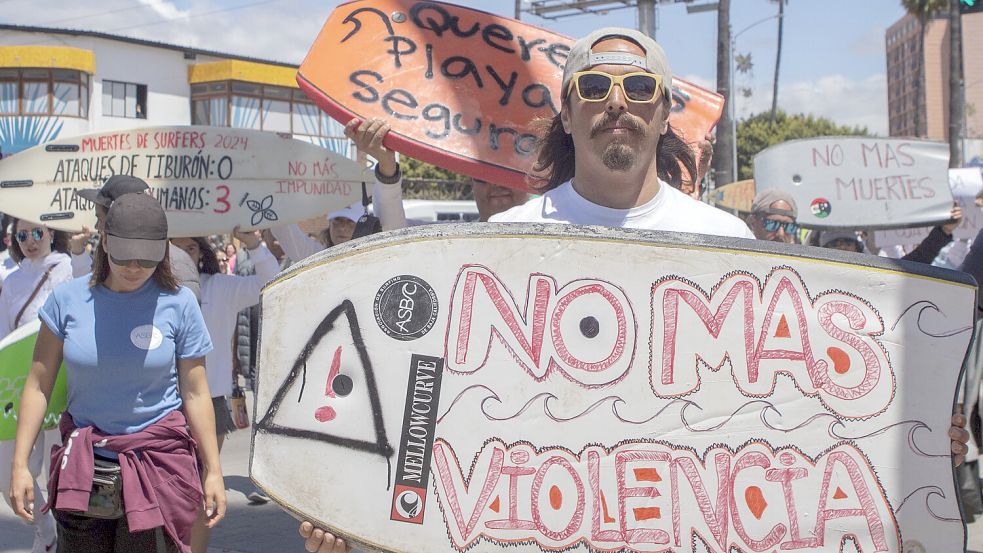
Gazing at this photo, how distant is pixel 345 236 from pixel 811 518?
4.19m

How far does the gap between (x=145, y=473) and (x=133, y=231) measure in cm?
84

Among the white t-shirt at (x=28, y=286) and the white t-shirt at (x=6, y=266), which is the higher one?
the white t-shirt at (x=6, y=266)

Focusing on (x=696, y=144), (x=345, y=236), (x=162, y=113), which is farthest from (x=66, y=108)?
(x=696, y=144)

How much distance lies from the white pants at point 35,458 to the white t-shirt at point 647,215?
9.22 ft

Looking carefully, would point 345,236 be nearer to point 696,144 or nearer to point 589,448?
point 696,144

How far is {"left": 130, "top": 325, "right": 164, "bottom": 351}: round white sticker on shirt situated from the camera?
3549 millimetres

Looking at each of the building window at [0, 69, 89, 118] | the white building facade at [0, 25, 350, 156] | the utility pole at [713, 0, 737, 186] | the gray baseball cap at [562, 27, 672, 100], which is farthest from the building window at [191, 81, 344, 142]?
the gray baseball cap at [562, 27, 672, 100]

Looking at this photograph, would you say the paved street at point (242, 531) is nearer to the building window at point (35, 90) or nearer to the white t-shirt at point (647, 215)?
the white t-shirt at point (647, 215)

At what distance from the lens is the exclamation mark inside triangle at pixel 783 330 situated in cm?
235

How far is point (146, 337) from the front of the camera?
356cm

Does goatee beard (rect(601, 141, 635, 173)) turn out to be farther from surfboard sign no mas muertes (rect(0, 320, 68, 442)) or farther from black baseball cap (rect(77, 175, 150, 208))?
A: surfboard sign no mas muertes (rect(0, 320, 68, 442))

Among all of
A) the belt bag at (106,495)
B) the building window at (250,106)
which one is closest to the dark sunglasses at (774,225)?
the belt bag at (106,495)

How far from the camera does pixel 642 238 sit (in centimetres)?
240

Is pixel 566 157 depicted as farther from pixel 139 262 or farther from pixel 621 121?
pixel 139 262
